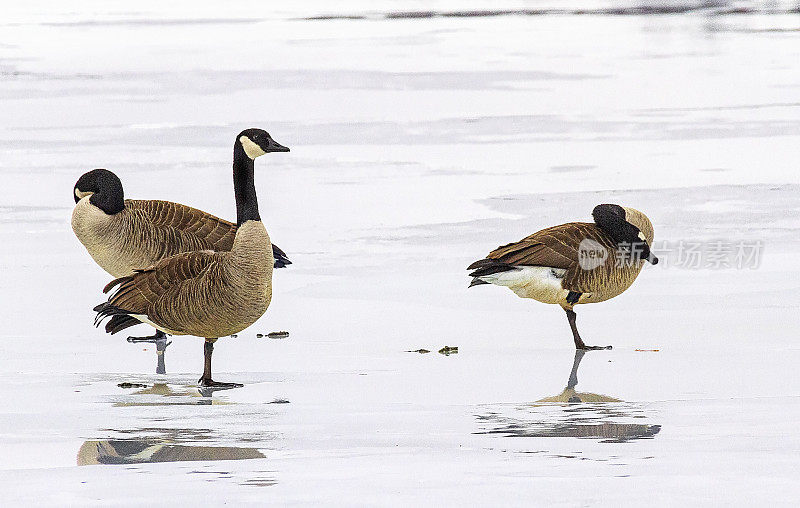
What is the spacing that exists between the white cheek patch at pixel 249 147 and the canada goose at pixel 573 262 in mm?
1631

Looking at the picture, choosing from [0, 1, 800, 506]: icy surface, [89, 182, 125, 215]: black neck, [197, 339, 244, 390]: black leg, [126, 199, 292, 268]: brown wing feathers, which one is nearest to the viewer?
[0, 1, 800, 506]: icy surface

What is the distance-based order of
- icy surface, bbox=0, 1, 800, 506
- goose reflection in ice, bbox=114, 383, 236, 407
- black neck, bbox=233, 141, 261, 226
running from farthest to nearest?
1. black neck, bbox=233, 141, 261, 226
2. goose reflection in ice, bbox=114, 383, 236, 407
3. icy surface, bbox=0, 1, 800, 506

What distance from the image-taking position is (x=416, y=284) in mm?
9492

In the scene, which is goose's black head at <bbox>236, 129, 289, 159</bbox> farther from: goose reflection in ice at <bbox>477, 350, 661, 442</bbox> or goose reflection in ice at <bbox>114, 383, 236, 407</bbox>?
goose reflection in ice at <bbox>477, 350, 661, 442</bbox>

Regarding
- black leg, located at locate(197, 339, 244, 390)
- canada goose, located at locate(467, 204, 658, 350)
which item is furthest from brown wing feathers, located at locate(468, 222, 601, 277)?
black leg, located at locate(197, 339, 244, 390)

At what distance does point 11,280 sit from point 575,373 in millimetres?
4390

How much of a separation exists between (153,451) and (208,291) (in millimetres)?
1718

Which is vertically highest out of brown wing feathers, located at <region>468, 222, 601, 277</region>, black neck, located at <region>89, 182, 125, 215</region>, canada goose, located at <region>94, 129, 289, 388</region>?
black neck, located at <region>89, 182, 125, 215</region>

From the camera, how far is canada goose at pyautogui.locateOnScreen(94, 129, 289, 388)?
282 inches

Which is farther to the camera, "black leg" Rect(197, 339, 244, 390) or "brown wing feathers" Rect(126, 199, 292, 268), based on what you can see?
"brown wing feathers" Rect(126, 199, 292, 268)

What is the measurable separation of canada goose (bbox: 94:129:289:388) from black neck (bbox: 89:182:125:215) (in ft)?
5.09

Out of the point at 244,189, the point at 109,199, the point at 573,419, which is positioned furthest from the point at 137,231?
the point at 573,419

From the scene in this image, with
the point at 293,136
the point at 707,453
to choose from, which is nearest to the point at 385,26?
the point at 293,136

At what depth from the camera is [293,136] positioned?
1549 cm
